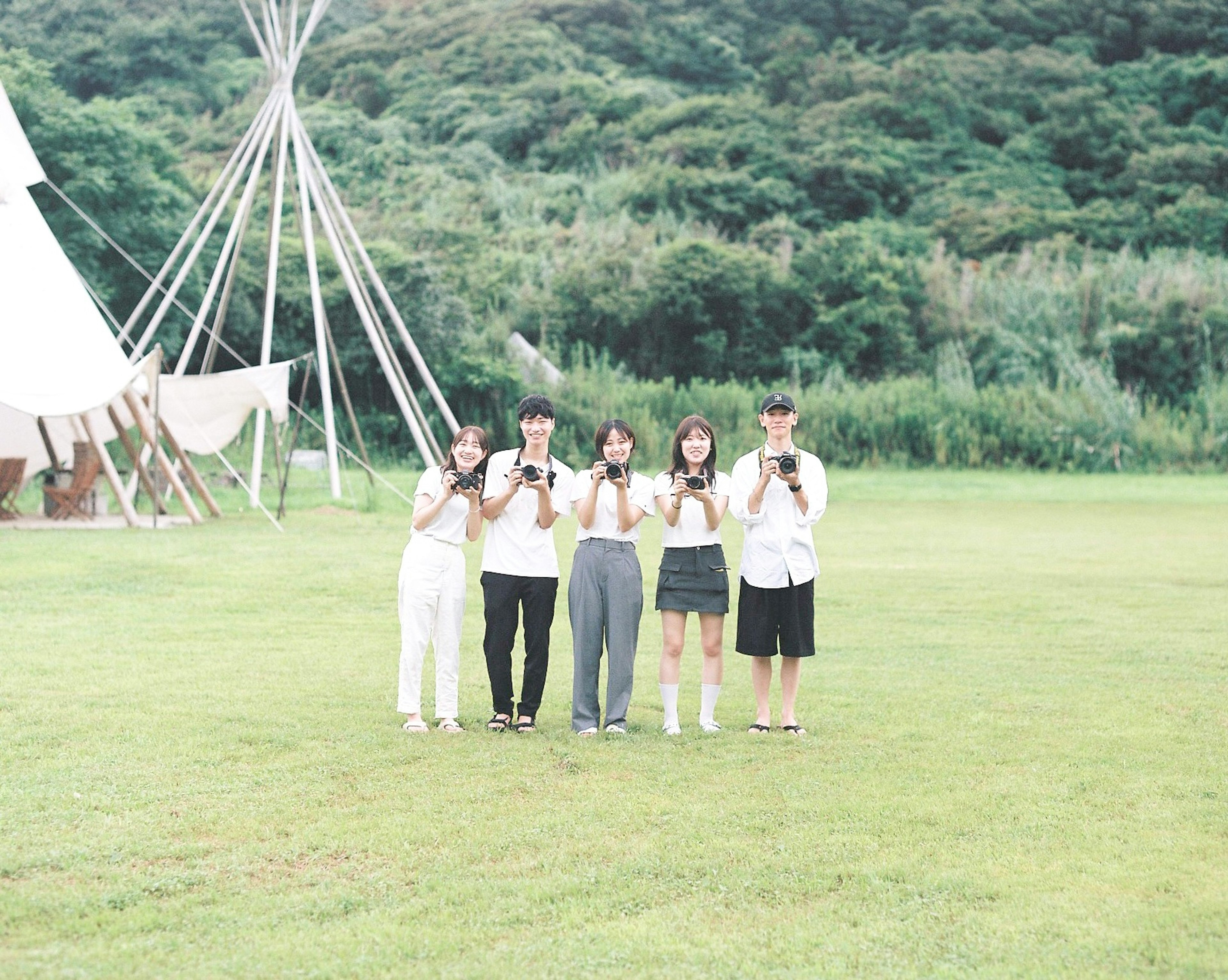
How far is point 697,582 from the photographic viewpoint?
5746 mm

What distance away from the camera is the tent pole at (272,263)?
16.7 meters

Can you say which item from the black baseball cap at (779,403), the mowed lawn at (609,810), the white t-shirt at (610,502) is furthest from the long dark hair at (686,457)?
Answer: the mowed lawn at (609,810)

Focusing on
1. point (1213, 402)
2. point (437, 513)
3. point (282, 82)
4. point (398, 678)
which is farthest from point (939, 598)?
point (1213, 402)

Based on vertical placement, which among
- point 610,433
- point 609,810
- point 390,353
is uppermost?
point 390,353

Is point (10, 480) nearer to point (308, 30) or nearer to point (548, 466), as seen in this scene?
point (308, 30)

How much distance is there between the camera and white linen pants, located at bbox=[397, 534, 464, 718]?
18.8 ft

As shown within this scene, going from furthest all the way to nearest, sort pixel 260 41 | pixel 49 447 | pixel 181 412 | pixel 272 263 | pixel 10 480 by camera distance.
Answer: pixel 260 41
pixel 272 263
pixel 181 412
pixel 49 447
pixel 10 480

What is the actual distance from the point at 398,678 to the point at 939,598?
16.2 feet

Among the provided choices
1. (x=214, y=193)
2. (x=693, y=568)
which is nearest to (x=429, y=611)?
(x=693, y=568)

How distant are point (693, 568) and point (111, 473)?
10128 mm

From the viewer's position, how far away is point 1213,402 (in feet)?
86.8

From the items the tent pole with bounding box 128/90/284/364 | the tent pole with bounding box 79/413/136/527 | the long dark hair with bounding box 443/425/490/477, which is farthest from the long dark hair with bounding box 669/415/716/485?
the tent pole with bounding box 128/90/284/364

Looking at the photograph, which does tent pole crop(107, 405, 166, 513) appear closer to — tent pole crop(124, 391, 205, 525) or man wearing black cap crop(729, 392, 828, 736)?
tent pole crop(124, 391, 205, 525)

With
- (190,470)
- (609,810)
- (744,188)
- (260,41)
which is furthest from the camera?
(744,188)
